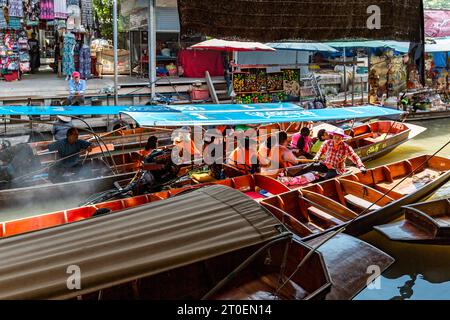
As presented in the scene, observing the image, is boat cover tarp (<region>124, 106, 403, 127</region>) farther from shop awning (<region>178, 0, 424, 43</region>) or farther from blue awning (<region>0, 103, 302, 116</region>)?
shop awning (<region>178, 0, 424, 43</region>)

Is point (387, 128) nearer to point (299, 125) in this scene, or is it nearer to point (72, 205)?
point (299, 125)

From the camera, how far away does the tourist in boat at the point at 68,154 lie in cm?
857

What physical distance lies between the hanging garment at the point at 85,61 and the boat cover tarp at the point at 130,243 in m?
12.4

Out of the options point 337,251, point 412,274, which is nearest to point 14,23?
point 337,251

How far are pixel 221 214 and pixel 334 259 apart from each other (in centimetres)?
206

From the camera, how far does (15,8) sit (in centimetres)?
1405

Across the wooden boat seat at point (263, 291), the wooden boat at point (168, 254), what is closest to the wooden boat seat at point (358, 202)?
the wooden boat at point (168, 254)

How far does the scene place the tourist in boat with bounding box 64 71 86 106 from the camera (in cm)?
1159

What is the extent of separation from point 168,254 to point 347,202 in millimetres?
4826

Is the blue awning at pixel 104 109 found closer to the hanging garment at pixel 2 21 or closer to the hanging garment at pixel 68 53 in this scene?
the hanging garment at pixel 68 53

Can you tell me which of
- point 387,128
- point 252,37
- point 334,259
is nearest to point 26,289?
point 252,37

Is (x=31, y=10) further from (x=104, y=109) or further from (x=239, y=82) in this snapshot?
(x=104, y=109)

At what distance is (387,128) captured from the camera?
13.1 metres
